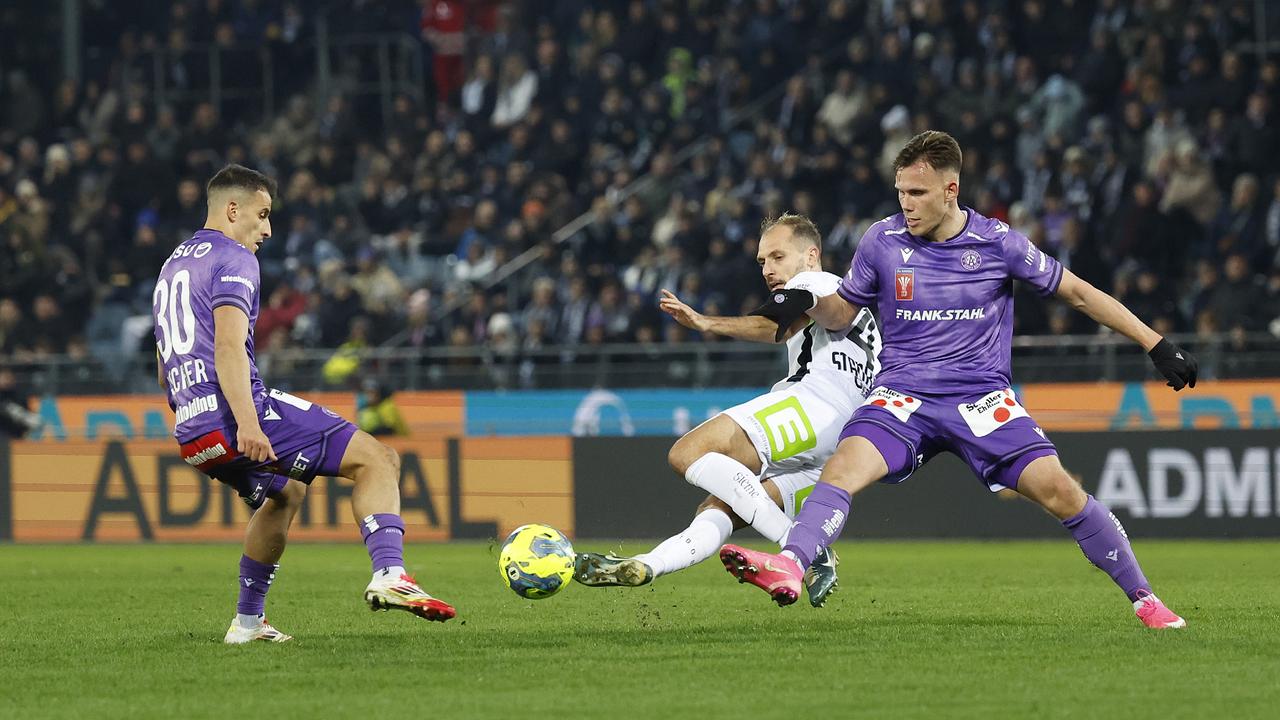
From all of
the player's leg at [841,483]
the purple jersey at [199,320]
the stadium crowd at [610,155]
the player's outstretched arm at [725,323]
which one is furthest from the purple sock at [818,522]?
the stadium crowd at [610,155]

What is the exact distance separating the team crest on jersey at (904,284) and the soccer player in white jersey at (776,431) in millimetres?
383

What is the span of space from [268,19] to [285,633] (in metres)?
20.3

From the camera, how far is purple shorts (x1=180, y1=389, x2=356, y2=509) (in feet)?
25.9

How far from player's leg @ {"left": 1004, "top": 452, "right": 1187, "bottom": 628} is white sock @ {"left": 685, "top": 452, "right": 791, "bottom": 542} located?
123 centimetres

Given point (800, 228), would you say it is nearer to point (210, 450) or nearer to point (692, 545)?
point (692, 545)

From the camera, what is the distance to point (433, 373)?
20.0 m

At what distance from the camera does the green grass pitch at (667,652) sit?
6188mm

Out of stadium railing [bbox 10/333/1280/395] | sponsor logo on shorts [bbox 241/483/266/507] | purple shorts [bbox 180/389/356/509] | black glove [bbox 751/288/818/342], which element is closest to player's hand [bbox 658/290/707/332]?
black glove [bbox 751/288/818/342]

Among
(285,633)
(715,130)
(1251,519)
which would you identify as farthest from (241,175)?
(715,130)

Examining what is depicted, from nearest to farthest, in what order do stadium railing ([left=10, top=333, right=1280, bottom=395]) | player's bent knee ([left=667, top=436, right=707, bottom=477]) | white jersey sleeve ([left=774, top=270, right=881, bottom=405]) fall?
1. player's bent knee ([left=667, top=436, right=707, bottom=477])
2. white jersey sleeve ([left=774, top=270, right=881, bottom=405])
3. stadium railing ([left=10, top=333, right=1280, bottom=395])

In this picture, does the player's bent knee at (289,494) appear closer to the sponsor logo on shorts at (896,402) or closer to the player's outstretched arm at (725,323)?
the player's outstretched arm at (725,323)

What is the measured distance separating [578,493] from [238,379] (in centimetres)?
1038

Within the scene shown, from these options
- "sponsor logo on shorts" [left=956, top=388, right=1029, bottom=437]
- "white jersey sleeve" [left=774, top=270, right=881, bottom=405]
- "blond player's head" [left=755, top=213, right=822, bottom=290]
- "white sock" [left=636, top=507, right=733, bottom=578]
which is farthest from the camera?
"blond player's head" [left=755, top=213, right=822, bottom=290]

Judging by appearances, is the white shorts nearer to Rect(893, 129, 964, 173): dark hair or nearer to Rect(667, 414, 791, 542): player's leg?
Rect(667, 414, 791, 542): player's leg
